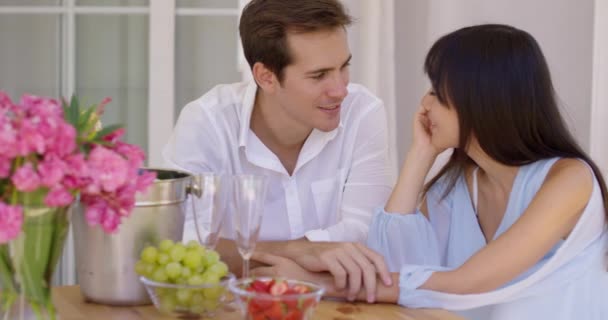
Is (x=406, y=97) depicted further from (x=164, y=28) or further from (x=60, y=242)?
(x=60, y=242)

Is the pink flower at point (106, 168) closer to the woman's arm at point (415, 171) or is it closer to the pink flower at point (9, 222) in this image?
the pink flower at point (9, 222)

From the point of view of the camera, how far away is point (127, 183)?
1231mm

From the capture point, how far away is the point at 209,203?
147 cm

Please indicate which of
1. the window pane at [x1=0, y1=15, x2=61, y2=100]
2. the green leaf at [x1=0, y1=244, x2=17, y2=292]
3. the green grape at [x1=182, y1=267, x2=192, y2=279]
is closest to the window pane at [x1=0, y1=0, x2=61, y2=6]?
the window pane at [x1=0, y1=15, x2=61, y2=100]

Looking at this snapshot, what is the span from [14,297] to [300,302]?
0.41 meters

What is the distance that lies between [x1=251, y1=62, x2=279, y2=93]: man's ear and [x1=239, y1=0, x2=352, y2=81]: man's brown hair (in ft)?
0.05

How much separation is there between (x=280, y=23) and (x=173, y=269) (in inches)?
46.3

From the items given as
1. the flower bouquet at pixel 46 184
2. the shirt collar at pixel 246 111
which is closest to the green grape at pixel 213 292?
the flower bouquet at pixel 46 184

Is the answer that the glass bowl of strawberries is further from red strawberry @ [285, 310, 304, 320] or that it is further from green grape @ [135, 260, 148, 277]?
green grape @ [135, 260, 148, 277]

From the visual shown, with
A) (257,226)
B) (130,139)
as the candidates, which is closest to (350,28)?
(130,139)

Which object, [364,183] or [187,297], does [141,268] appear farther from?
[364,183]

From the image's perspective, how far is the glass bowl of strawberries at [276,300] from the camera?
132 centimetres

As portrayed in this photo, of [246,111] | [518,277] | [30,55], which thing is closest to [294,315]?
[518,277]

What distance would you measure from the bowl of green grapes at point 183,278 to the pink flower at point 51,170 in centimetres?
34
